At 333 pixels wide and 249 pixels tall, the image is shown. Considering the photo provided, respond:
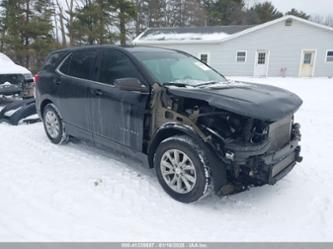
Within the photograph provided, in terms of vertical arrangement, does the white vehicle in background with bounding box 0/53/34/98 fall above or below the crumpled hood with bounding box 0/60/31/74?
Result: below

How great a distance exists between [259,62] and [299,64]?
8.82 feet

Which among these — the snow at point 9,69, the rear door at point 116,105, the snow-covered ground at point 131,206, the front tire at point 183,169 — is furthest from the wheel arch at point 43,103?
the snow at point 9,69

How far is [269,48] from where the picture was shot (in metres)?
21.4

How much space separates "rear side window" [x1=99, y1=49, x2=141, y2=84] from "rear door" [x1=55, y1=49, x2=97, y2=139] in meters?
0.23

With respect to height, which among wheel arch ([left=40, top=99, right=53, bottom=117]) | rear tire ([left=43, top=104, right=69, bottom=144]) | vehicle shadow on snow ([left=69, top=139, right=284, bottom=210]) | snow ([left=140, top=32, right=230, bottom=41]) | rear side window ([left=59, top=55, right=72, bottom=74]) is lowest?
vehicle shadow on snow ([left=69, top=139, right=284, bottom=210])

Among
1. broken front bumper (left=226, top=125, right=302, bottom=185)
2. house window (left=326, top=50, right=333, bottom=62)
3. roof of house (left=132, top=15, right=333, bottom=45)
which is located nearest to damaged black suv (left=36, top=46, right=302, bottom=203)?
broken front bumper (left=226, top=125, right=302, bottom=185)

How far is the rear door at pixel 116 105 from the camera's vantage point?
3.96 metres

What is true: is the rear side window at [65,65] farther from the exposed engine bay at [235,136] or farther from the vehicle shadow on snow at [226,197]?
the exposed engine bay at [235,136]

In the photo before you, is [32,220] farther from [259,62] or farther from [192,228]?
[259,62]

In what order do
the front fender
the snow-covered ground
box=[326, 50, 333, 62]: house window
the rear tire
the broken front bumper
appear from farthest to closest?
box=[326, 50, 333, 62]: house window < the rear tire < the front fender < the broken front bumper < the snow-covered ground

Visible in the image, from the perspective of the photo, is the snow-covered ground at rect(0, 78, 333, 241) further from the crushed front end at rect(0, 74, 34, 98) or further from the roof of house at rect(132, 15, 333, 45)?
the roof of house at rect(132, 15, 333, 45)

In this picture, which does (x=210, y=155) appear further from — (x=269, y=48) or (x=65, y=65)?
(x=269, y=48)

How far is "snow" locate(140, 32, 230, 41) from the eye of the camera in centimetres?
2233

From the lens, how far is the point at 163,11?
3700cm
